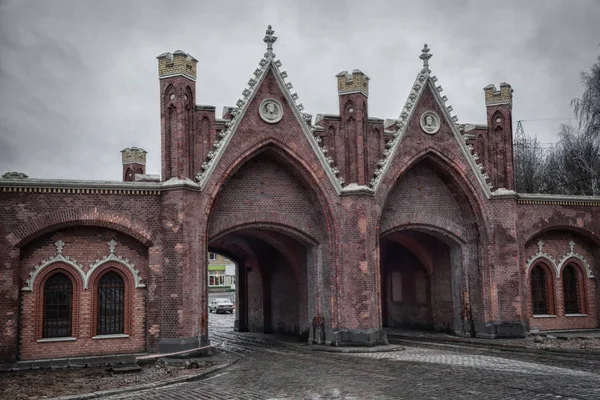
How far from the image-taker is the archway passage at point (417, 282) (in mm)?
26266

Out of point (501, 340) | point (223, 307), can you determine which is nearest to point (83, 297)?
point (501, 340)

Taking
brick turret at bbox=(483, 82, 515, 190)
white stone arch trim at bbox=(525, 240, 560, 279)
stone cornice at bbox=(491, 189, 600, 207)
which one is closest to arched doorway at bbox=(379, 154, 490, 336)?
stone cornice at bbox=(491, 189, 600, 207)

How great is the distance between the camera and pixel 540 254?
25672mm

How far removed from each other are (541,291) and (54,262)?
18.8 metres

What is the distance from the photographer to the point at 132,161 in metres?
32.7

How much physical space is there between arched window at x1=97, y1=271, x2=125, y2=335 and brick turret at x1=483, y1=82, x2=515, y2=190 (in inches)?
582

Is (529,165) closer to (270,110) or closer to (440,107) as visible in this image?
(440,107)

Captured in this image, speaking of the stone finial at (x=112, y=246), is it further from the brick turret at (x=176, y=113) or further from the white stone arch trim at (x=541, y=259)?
the white stone arch trim at (x=541, y=259)

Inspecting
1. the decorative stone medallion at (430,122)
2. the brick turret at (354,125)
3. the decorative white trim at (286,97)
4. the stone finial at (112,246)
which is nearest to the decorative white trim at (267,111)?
the decorative white trim at (286,97)

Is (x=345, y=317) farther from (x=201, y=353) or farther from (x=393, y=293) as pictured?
(x=393, y=293)

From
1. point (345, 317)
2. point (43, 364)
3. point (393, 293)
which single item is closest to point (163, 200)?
point (43, 364)

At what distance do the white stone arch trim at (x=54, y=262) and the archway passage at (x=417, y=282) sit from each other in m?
13.6

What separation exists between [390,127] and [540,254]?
8093mm

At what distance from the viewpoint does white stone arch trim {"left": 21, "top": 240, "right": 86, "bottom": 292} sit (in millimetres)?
19125
